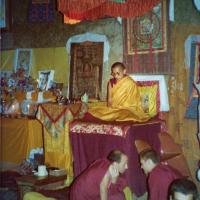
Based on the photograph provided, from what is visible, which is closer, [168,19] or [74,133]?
[74,133]

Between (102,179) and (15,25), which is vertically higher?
(15,25)

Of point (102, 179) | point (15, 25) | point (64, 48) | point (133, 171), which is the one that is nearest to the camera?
point (102, 179)

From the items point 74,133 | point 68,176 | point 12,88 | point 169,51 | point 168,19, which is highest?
point 168,19

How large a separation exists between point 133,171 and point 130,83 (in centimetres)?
127

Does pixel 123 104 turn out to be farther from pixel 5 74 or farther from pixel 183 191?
pixel 5 74

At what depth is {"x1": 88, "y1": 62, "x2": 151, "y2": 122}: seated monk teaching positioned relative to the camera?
4.92 metres

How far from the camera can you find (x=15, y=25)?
7480mm

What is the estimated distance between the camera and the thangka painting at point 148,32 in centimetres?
550

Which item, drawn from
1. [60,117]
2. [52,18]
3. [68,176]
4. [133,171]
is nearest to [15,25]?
[52,18]

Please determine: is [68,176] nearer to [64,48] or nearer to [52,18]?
[64,48]

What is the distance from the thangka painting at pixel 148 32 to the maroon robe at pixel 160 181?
2383mm

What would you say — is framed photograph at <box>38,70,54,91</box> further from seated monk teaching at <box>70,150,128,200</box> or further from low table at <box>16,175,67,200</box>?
seated monk teaching at <box>70,150,128,200</box>

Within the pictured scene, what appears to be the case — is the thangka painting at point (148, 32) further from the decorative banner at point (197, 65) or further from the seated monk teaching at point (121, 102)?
the seated monk teaching at point (121, 102)

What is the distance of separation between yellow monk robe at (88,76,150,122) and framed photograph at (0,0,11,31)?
324 cm
